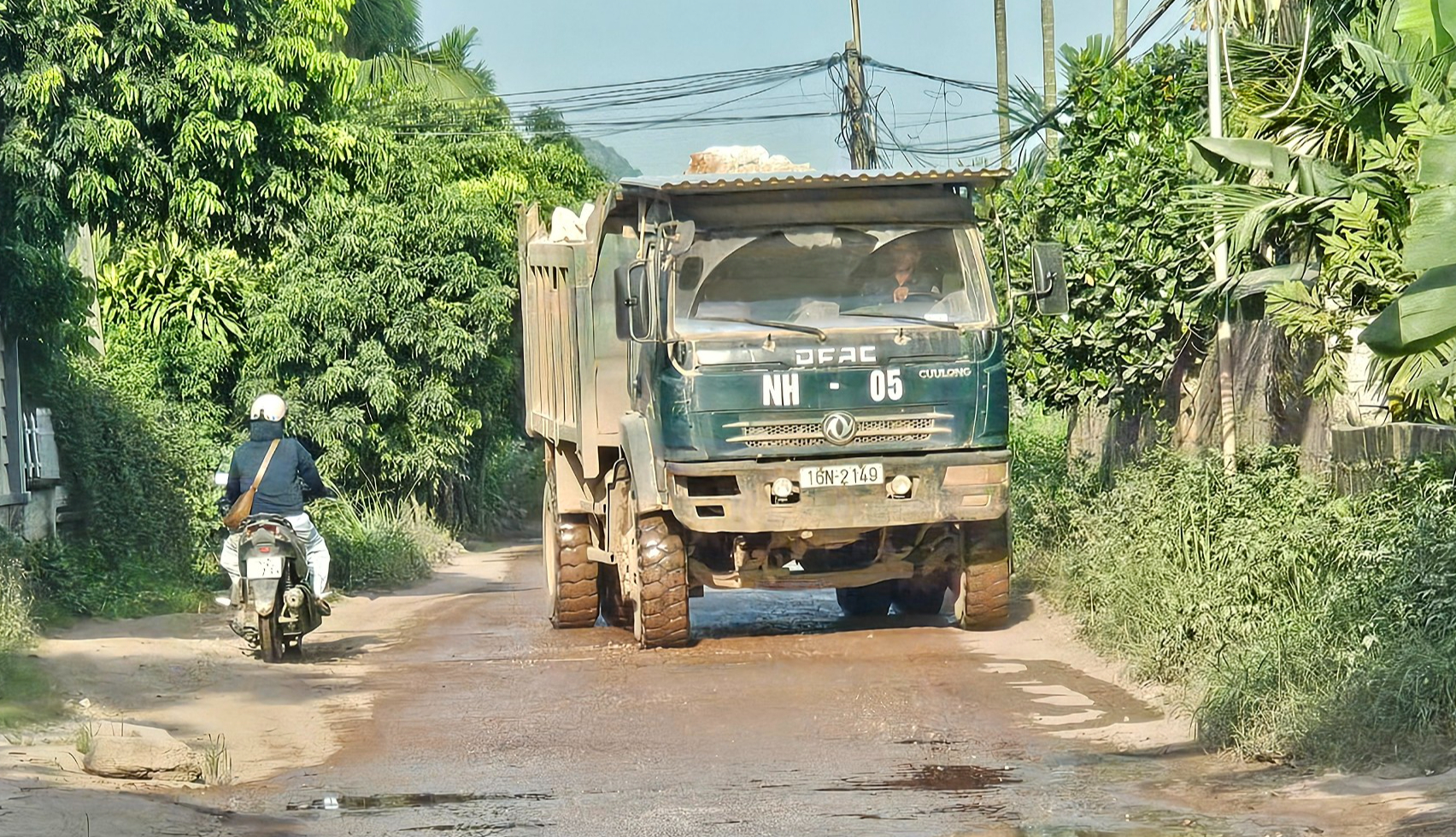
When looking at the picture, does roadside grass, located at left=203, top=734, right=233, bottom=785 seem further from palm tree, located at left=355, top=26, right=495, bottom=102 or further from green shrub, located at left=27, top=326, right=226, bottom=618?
palm tree, located at left=355, top=26, right=495, bottom=102

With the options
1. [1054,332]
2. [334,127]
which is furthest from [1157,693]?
[334,127]

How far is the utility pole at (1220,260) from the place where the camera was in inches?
443

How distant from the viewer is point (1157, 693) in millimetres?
8914

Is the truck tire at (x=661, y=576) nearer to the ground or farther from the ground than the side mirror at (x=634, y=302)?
nearer to the ground

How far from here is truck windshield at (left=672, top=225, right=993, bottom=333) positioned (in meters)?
10.7

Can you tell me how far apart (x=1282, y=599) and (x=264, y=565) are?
596 centimetres

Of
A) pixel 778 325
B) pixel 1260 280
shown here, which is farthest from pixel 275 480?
pixel 1260 280

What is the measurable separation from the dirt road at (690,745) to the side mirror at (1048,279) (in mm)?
2068

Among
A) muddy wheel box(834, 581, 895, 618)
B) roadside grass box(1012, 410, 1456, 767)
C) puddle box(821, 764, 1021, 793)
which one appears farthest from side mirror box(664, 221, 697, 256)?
puddle box(821, 764, 1021, 793)

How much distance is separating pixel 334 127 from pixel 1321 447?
35.3ft

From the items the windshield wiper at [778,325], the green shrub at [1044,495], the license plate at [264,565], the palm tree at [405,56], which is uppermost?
the palm tree at [405,56]

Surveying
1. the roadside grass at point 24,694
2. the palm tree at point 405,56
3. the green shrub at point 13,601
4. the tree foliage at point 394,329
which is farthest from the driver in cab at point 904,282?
the palm tree at point 405,56

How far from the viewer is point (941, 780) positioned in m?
7.13

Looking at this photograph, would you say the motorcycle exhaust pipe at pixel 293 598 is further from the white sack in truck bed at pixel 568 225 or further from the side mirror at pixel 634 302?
the white sack in truck bed at pixel 568 225
